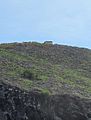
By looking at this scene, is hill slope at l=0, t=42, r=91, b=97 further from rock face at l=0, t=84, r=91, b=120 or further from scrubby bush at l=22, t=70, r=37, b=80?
rock face at l=0, t=84, r=91, b=120

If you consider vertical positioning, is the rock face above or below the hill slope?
below

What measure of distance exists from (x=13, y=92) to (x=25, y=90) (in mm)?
1064

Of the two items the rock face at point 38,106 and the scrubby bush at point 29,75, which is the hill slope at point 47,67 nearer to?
the scrubby bush at point 29,75

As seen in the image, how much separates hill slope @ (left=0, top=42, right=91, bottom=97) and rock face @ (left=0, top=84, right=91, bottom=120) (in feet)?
2.72

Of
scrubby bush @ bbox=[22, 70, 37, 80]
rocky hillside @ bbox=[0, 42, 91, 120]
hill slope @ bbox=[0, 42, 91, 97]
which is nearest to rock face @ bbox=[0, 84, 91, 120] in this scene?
rocky hillside @ bbox=[0, 42, 91, 120]

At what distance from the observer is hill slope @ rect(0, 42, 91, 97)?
33.4 metres

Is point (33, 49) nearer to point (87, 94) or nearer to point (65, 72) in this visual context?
point (65, 72)

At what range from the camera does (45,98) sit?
30656 millimetres

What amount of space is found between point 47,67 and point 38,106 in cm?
1029

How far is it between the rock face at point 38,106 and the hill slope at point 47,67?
829mm

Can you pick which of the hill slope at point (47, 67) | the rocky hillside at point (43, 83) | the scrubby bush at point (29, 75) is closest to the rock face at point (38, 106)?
the rocky hillside at point (43, 83)

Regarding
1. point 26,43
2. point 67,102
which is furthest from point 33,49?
point 67,102

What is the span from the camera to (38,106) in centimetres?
2984

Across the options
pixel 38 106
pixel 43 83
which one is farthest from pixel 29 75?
pixel 38 106
